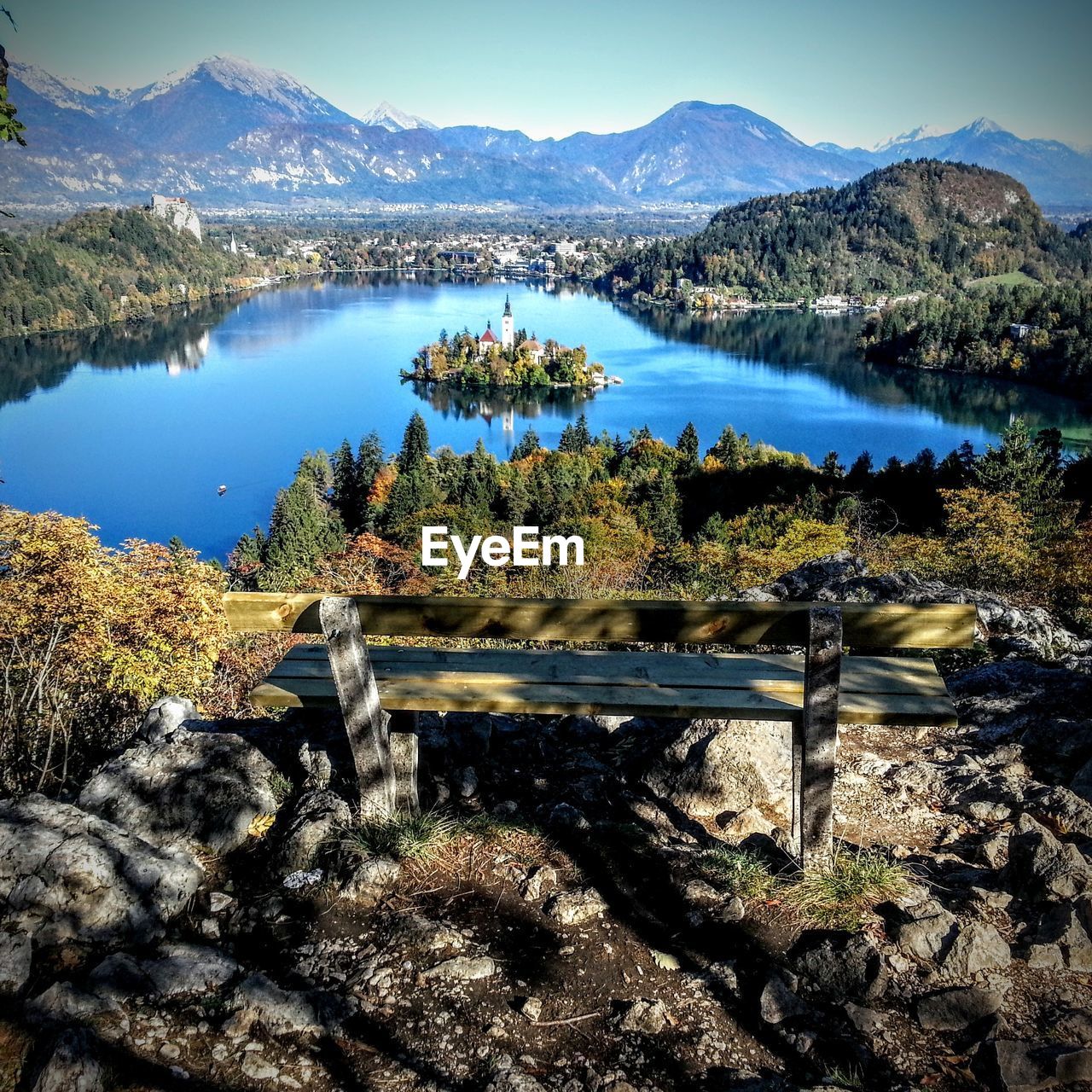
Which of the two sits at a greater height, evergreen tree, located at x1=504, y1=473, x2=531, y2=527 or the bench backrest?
the bench backrest

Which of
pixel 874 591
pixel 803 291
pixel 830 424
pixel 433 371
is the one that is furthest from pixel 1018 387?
pixel 874 591

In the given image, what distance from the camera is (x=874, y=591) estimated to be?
23.7 ft

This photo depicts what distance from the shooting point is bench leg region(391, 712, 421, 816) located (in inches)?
131

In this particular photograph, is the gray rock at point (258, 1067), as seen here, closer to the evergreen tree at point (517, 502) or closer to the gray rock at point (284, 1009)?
the gray rock at point (284, 1009)

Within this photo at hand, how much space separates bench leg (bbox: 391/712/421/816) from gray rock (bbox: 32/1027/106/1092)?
4.44 ft

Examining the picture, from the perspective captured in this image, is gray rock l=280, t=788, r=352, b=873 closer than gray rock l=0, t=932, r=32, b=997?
No

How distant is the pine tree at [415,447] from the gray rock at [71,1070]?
52.3m

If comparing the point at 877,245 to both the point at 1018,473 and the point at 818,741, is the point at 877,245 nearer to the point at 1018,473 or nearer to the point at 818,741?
the point at 1018,473

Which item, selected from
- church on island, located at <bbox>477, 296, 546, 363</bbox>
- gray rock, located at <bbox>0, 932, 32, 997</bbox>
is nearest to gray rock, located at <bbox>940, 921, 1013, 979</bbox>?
gray rock, located at <bbox>0, 932, 32, 997</bbox>

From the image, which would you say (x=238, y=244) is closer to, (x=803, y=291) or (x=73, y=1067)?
(x=803, y=291)

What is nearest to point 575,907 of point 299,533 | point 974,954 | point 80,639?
point 974,954

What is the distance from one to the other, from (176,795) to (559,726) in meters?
2.03

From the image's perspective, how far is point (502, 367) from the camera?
88.3 meters

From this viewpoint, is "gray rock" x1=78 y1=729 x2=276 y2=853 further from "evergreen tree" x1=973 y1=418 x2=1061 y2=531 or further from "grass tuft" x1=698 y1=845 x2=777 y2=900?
"evergreen tree" x1=973 y1=418 x2=1061 y2=531
